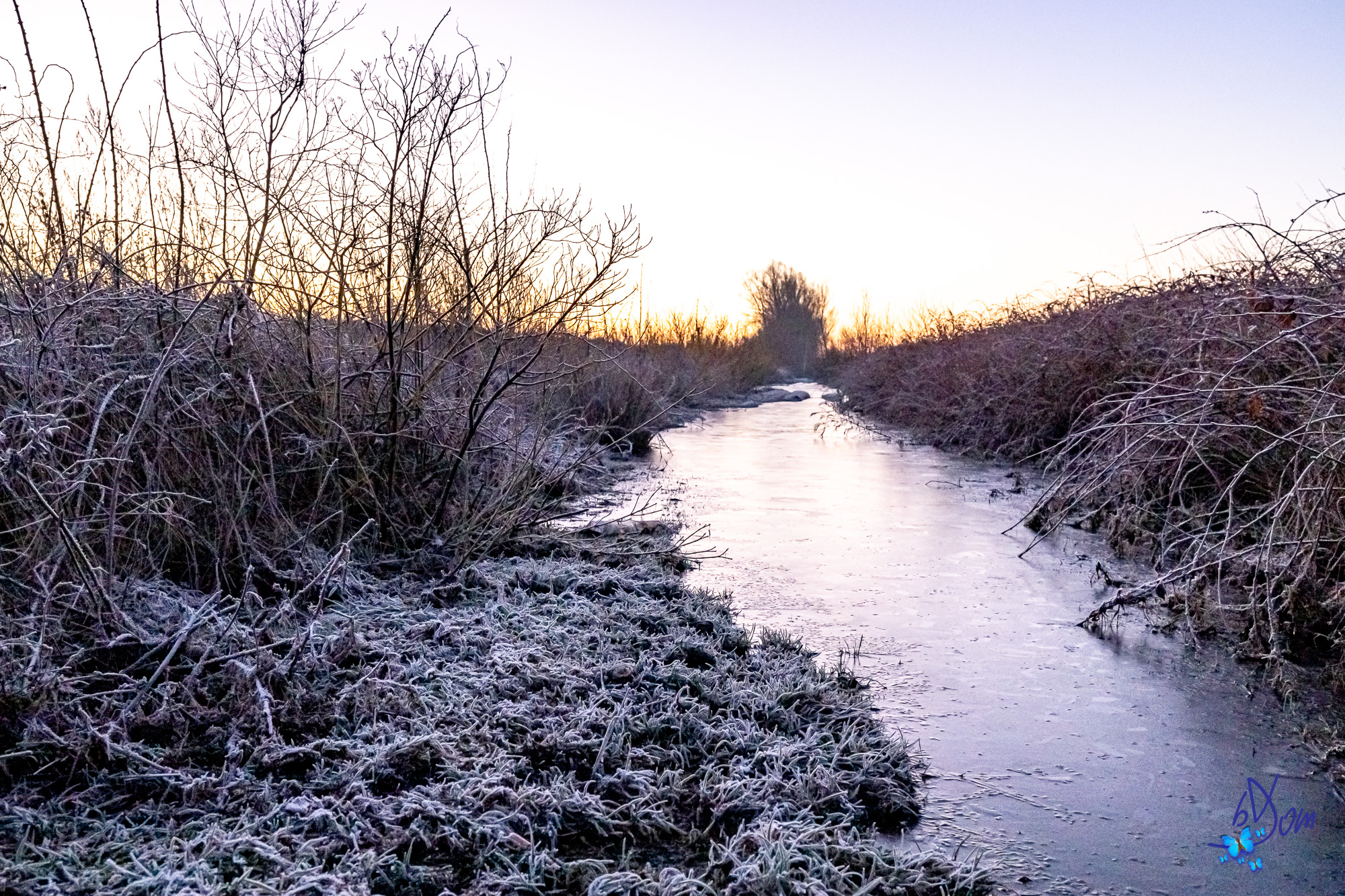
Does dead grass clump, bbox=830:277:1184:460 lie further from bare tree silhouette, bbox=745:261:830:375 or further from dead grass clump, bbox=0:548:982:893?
bare tree silhouette, bbox=745:261:830:375

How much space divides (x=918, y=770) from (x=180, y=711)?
8.16 ft

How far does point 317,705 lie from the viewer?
341cm

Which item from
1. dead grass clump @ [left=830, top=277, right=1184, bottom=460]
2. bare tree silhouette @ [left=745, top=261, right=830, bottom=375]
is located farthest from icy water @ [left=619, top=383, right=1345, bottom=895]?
bare tree silhouette @ [left=745, top=261, right=830, bottom=375]

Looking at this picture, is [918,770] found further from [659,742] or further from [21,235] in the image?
[21,235]

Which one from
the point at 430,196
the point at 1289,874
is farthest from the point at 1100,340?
the point at 1289,874

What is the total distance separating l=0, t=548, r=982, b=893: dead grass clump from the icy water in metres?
0.32

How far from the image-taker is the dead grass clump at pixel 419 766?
262 cm

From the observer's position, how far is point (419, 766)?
3133 millimetres

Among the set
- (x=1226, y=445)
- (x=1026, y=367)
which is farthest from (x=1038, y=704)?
(x=1026, y=367)

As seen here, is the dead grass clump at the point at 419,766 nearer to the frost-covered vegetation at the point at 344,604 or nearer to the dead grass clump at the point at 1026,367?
the frost-covered vegetation at the point at 344,604

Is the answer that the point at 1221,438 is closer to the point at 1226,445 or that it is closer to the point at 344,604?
the point at 1226,445

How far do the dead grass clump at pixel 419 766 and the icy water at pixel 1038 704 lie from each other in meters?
0.32

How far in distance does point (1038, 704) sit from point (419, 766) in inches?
102

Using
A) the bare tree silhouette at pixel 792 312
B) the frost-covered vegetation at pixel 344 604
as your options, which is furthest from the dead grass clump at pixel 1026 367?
the bare tree silhouette at pixel 792 312
